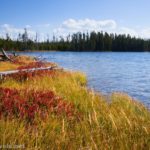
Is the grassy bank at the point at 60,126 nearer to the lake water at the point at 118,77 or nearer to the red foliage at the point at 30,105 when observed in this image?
the red foliage at the point at 30,105

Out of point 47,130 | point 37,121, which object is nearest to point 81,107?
point 37,121

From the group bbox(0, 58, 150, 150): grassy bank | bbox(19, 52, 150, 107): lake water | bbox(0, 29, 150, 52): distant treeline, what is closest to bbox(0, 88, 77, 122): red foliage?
bbox(0, 58, 150, 150): grassy bank

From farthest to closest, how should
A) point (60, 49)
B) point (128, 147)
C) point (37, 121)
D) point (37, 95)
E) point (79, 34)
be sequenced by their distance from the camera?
point (79, 34) < point (60, 49) < point (37, 95) < point (37, 121) < point (128, 147)

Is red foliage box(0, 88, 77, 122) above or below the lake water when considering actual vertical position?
above

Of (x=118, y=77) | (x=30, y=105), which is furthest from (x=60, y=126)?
(x=118, y=77)

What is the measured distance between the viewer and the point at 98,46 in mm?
171625

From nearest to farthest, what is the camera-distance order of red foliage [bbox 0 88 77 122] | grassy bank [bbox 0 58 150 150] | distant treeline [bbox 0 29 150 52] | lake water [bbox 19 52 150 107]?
grassy bank [bbox 0 58 150 150]
red foliage [bbox 0 88 77 122]
lake water [bbox 19 52 150 107]
distant treeline [bbox 0 29 150 52]

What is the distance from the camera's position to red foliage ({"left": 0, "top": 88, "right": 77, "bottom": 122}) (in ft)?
24.0

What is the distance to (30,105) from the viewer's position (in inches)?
315

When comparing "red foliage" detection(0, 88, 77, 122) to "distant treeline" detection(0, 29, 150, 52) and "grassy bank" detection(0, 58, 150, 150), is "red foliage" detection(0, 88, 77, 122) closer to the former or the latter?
"grassy bank" detection(0, 58, 150, 150)

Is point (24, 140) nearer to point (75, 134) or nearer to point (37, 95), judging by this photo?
point (75, 134)

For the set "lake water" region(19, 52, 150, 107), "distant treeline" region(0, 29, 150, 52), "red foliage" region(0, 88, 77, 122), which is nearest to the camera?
"red foliage" region(0, 88, 77, 122)

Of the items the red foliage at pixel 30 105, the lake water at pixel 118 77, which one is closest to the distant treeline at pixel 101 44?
the lake water at pixel 118 77

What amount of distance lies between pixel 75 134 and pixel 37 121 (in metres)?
0.97
